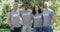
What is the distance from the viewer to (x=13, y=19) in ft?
29.5

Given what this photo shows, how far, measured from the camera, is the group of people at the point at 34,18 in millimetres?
8953

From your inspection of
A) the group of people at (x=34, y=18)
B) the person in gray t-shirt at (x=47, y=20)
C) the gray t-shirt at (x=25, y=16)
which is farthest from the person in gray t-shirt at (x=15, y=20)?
the person in gray t-shirt at (x=47, y=20)

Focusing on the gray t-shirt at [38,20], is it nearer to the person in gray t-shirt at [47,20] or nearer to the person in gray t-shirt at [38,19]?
the person in gray t-shirt at [38,19]

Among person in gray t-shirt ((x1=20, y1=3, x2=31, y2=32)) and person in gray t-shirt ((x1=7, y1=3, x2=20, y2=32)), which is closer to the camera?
person in gray t-shirt ((x1=7, y1=3, x2=20, y2=32))

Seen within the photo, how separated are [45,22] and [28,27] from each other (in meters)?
0.65

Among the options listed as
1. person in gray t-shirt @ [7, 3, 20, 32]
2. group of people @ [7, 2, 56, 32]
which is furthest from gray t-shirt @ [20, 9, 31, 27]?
person in gray t-shirt @ [7, 3, 20, 32]

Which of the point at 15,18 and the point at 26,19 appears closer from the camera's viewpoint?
the point at 15,18

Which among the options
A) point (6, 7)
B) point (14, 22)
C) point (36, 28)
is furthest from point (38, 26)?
point (6, 7)

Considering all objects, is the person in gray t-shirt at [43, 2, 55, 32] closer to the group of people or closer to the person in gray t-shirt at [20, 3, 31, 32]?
the group of people

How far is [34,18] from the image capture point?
903 centimetres

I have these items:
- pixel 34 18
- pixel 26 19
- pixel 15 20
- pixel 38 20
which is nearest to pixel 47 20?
pixel 38 20

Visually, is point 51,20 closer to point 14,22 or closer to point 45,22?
point 45,22

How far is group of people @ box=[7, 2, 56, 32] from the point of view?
8953mm

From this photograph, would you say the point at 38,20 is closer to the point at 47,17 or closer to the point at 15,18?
the point at 47,17
